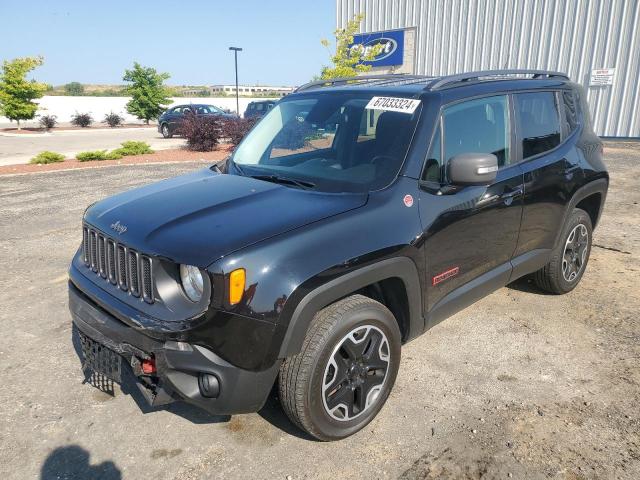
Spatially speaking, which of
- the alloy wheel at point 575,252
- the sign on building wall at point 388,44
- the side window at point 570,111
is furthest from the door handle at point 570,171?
the sign on building wall at point 388,44

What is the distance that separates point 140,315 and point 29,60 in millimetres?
32192

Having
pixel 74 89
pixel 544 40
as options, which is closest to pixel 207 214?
pixel 544 40

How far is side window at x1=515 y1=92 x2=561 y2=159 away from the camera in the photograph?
3.65 m

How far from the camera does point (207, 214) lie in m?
2.60

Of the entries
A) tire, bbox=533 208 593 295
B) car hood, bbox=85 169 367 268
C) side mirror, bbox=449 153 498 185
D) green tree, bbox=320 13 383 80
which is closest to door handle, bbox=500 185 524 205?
side mirror, bbox=449 153 498 185

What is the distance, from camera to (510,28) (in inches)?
754

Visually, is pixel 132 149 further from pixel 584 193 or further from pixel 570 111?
pixel 584 193

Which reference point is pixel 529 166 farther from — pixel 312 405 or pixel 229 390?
pixel 229 390

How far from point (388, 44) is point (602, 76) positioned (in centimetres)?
888

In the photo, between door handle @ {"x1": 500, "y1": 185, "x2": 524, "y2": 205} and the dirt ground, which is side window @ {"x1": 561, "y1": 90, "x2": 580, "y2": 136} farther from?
the dirt ground

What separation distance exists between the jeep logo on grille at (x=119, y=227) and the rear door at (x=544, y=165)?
8.97 ft

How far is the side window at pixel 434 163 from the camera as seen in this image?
2957 mm

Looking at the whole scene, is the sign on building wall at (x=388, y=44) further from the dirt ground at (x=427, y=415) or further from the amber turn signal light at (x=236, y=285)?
the amber turn signal light at (x=236, y=285)

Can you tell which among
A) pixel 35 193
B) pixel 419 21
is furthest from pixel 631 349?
pixel 419 21
